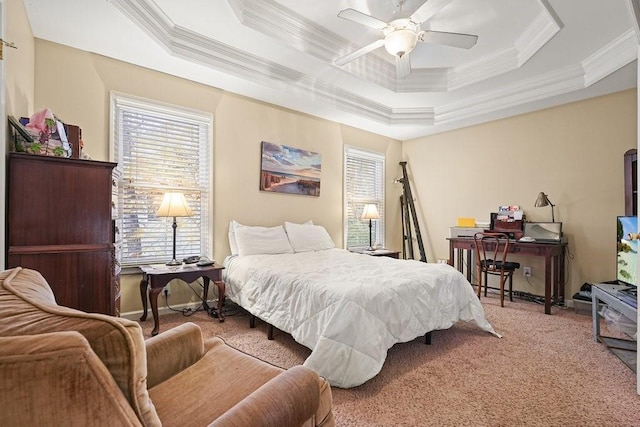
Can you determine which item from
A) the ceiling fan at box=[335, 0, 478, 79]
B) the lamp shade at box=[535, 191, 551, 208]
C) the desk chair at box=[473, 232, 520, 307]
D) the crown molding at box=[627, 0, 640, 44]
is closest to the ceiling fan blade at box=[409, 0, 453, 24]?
the ceiling fan at box=[335, 0, 478, 79]

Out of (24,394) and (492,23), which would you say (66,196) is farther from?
(492,23)

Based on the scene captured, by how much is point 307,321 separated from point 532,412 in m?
1.37

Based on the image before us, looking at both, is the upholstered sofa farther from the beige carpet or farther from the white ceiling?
the white ceiling

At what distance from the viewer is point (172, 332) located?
133 cm

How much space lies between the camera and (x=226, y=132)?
12.2ft

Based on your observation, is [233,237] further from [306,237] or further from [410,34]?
[410,34]

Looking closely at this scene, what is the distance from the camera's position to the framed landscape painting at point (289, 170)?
4.06m

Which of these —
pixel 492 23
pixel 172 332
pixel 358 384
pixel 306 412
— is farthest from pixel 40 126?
pixel 492 23

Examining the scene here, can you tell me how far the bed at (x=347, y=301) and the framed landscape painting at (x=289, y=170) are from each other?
101 cm

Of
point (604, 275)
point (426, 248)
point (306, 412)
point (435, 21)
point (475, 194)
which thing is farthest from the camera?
point (426, 248)

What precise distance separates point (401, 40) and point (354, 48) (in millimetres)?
983

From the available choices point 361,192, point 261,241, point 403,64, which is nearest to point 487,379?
point 261,241

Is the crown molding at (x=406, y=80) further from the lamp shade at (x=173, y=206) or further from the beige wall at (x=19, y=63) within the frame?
the lamp shade at (x=173, y=206)

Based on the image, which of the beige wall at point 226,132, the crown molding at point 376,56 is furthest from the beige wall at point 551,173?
the crown molding at point 376,56
